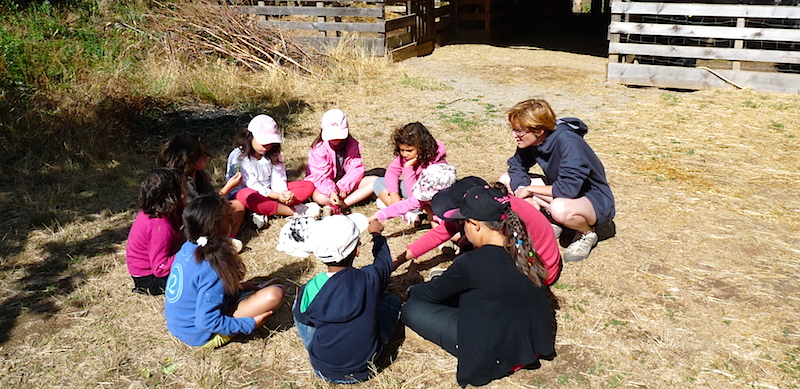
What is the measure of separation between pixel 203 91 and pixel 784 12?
7925 millimetres

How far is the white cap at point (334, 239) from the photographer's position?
10.4ft

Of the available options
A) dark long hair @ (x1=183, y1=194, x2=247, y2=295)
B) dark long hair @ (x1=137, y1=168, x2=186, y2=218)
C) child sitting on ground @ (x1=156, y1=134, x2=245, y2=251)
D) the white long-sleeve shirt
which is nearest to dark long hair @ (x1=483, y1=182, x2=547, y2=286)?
dark long hair @ (x1=183, y1=194, x2=247, y2=295)

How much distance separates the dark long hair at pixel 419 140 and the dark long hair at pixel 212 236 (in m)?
1.75

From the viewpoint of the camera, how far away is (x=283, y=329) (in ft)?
12.9

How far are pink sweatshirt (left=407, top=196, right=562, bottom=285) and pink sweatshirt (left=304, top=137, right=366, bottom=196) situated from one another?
1.67 meters

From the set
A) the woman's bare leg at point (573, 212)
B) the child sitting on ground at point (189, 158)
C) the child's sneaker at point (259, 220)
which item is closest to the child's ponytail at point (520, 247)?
the woman's bare leg at point (573, 212)

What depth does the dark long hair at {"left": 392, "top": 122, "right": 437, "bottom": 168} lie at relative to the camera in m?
4.89

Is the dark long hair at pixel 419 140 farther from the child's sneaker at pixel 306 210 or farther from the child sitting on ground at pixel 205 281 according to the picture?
the child sitting on ground at pixel 205 281

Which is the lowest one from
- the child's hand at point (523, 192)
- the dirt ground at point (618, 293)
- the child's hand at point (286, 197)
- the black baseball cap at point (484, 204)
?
the dirt ground at point (618, 293)

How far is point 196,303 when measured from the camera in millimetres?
3506

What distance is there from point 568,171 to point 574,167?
0.16 ft

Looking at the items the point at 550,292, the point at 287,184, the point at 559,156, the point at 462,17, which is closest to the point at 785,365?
the point at 550,292

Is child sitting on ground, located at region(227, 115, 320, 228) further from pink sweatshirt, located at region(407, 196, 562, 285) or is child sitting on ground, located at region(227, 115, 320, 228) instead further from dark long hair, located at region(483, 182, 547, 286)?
dark long hair, located at region(483, 182, 547, 286)

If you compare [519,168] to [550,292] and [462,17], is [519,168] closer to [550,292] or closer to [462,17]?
[550,292]
